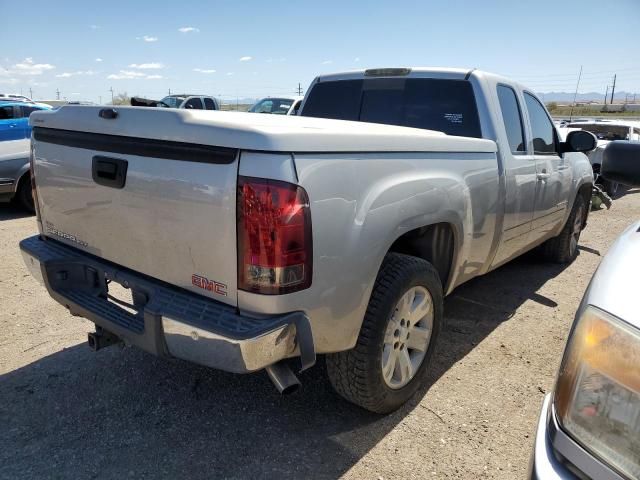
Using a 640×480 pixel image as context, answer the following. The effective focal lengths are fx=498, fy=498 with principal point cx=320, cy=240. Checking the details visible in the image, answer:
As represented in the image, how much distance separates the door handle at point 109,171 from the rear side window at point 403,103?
226 cm

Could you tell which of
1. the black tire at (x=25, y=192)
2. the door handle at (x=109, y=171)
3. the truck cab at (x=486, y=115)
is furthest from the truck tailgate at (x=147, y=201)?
the black tire at (x=25, y=192)

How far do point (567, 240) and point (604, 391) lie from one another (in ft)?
15.8

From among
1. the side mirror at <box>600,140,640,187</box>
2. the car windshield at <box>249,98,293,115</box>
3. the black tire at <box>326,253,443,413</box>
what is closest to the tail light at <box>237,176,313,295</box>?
the black tire at <box>326,253,443,413</box>

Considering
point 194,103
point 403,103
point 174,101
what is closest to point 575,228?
point 403,103

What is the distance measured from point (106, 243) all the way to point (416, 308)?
1669 mm

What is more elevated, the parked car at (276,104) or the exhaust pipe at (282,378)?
the parked car at (276,104)

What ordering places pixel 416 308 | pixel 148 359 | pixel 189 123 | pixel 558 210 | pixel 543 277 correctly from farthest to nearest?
1. pixel 543 277
2. pixel 558 210
3. pixel 148 359
4. pixel 416 308
5. pixel 189 123

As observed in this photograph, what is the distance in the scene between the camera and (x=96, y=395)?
2924 mm

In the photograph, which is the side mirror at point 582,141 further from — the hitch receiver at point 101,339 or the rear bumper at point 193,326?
the hitch receiver at point 101,339

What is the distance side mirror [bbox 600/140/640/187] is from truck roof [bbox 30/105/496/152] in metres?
0.88

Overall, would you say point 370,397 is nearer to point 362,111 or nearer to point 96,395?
point 96,395

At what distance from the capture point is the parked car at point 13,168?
7.29 metres

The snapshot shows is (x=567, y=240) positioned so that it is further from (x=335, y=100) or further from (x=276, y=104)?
(x=276, y=104)

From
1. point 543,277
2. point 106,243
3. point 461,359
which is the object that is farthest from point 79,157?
point 543,277
